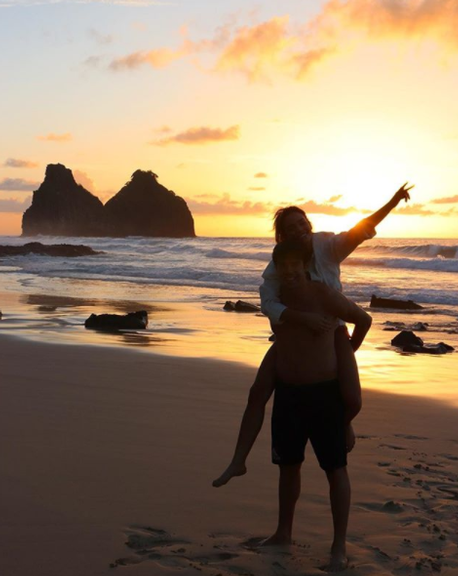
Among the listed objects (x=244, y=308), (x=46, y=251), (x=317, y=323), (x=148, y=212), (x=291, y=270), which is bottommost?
(x=244, y=308)

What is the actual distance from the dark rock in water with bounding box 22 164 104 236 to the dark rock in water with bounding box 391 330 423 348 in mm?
132220

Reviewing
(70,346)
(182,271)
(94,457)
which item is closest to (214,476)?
(94,457)

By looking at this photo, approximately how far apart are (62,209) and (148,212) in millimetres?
16871

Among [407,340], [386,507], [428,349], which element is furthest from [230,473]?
[407,340]

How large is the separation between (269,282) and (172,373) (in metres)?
4.56

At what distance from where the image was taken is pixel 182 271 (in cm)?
3412

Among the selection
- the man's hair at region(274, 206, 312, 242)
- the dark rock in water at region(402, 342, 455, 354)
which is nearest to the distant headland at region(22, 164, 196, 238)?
the dark rock in water at region(402, 342, 455, 354)

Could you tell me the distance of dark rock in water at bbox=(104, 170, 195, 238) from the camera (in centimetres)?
13800

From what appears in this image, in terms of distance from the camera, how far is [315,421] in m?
3.65

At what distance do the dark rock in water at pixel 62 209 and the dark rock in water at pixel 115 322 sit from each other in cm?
12980

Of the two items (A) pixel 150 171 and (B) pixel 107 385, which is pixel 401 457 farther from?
(A) pixel 150 171

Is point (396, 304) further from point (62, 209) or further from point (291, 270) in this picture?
point (62, 209)

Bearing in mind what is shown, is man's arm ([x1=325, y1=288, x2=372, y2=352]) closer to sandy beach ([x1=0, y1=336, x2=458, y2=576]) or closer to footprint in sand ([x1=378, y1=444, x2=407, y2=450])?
sandy beach ([x1=0, y1=336, x2=458, y2=576])

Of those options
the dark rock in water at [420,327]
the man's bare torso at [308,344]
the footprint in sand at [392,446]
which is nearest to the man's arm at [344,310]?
the man's bare torso at [308,344]
